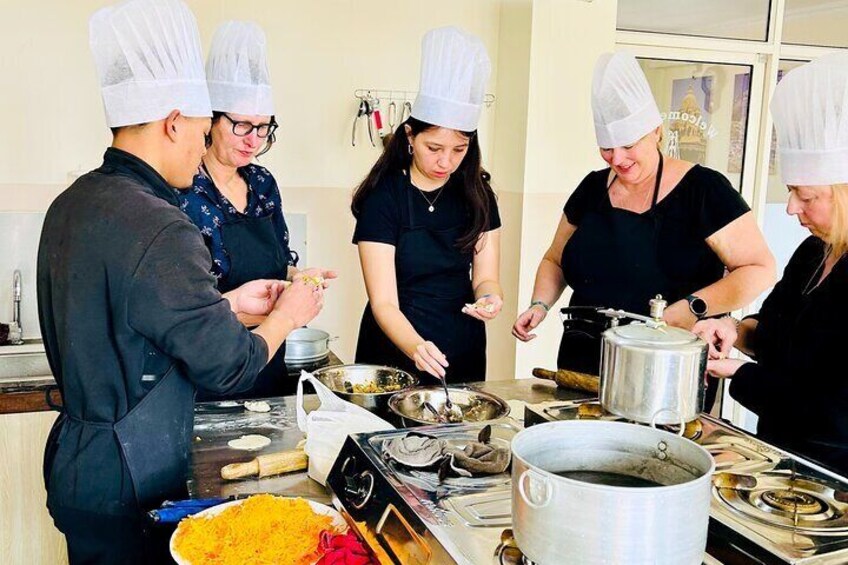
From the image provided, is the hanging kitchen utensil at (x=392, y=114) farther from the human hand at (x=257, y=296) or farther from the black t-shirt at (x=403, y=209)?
the human hand at (x=257, y=296)

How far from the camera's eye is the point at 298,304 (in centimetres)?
163

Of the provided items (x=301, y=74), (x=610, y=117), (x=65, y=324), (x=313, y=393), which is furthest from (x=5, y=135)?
(x=610, y=117)

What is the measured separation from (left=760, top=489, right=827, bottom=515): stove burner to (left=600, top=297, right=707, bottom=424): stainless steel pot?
0.16 meters

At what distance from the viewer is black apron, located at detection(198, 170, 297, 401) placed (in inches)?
82.4

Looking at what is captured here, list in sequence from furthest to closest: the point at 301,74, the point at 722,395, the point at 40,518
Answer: the point at 722,395
the point at 301,74
the point at 40,518

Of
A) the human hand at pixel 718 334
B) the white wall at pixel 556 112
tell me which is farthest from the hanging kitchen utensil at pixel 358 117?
the human hand at pixel 718 334

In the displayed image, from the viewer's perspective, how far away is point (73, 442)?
54.3 inches

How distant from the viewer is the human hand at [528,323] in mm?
2309

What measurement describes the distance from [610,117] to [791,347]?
837mm

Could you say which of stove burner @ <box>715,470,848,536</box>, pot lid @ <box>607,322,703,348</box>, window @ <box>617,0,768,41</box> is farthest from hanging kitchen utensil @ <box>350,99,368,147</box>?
stove burner @ <box>715,470,848,536</box>

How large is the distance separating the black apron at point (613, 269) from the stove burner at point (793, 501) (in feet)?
3.25

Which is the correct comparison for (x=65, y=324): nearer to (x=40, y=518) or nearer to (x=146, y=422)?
(x=146, y=422)

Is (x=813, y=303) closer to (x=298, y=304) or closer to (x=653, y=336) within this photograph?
(x=653, y=336)

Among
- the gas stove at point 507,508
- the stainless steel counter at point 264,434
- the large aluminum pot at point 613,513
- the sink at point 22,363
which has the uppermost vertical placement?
the large aluminum pot at point 613,513
